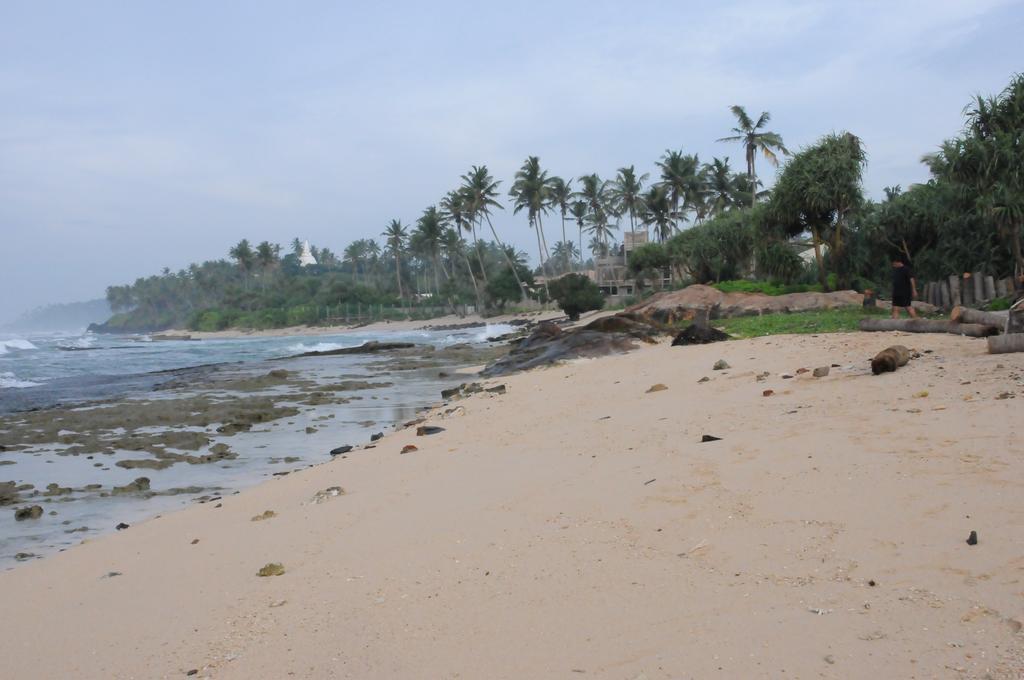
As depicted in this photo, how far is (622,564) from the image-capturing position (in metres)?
3.50

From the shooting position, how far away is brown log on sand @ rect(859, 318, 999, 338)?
8.89 metres

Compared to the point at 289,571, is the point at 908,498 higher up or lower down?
higher up

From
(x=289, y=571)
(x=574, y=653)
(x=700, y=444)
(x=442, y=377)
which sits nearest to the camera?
(x=574, y=653)

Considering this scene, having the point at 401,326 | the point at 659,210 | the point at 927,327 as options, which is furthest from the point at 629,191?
the point at 927,327

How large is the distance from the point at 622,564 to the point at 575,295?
1741 inches

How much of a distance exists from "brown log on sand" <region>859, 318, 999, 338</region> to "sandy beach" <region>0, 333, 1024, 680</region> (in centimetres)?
272

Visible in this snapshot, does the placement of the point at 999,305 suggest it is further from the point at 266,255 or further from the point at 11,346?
the point at 266,255

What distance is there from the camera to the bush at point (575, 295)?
1861 inches

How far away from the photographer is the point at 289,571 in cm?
421

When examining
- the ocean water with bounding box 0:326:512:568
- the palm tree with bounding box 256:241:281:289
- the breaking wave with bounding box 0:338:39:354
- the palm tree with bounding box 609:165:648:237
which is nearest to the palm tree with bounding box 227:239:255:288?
the palm tree with bounding box 256:241:281:289

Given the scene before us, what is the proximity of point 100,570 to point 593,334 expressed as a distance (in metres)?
13.6

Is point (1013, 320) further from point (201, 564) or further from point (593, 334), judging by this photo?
point (593, 334)

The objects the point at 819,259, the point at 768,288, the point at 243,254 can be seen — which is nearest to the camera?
the point at 819,259

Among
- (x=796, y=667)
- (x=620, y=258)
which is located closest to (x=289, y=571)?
(x=796, y=667)
